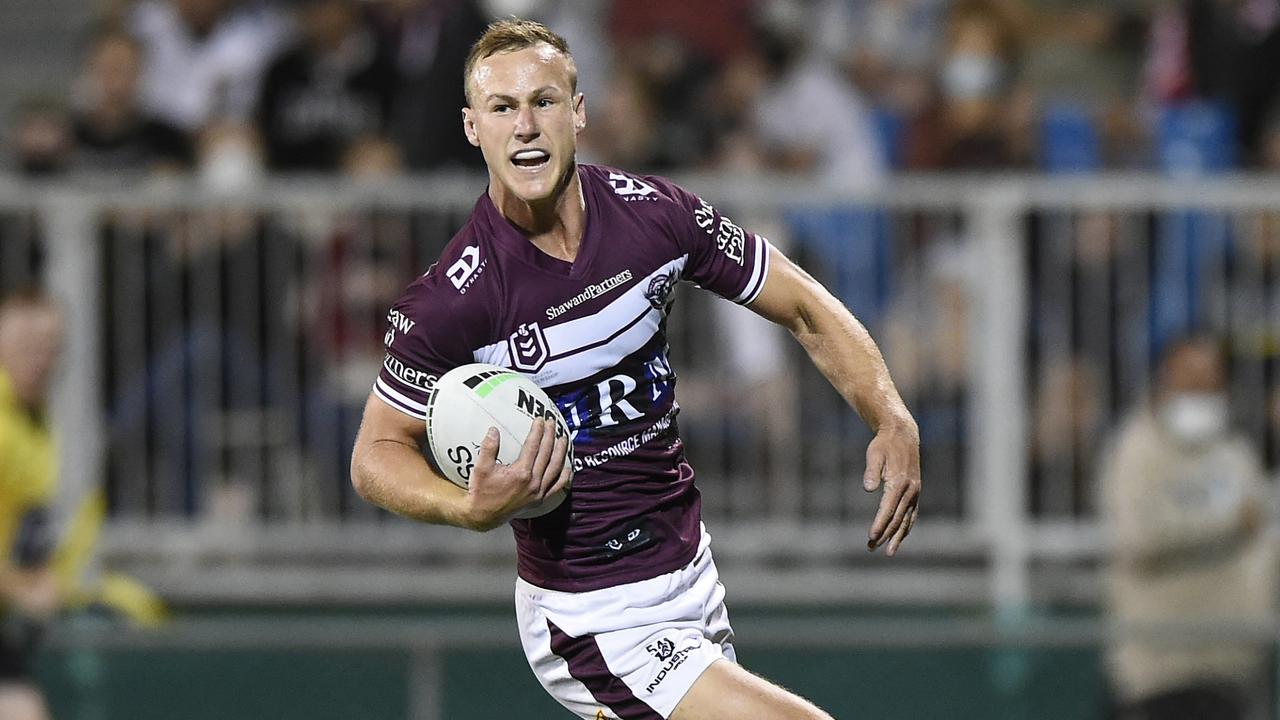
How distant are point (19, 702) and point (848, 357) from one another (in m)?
4.73

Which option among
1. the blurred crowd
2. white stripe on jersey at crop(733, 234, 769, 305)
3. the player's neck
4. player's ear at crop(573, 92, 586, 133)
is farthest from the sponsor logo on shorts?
the blurred crowd

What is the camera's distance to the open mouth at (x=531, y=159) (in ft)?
17.9

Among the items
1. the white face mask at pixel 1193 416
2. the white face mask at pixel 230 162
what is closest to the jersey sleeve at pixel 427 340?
the white face mask at pixel 1193 416

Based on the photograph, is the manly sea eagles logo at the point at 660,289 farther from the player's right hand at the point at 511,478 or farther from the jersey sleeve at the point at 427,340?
the player's right hand at the point at 511,478

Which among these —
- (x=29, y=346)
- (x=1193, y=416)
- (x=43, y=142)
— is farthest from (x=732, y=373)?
(x=43, y=142)

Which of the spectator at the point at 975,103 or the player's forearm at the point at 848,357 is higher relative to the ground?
the spectator at the point at 975,103

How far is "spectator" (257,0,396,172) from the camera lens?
37.4ft

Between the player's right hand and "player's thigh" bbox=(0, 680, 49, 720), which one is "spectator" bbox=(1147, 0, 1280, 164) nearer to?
"player's thigh" bbox=(0, 680, 49, 720)

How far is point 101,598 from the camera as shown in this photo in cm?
Answer: 981

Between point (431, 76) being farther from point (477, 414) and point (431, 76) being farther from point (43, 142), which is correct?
point (477, 414)

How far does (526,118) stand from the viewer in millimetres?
5406

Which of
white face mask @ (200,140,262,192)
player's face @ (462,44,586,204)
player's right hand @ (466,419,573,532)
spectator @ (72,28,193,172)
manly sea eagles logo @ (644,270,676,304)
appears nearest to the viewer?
player's right hand @ (466,419,573,532)

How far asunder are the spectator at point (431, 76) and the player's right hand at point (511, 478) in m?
5.79

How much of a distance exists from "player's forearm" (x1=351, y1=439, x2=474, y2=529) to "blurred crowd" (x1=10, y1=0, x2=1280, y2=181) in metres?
5.14
